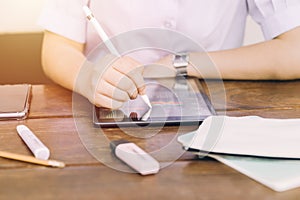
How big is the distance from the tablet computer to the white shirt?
312mm

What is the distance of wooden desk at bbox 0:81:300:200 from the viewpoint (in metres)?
0.70

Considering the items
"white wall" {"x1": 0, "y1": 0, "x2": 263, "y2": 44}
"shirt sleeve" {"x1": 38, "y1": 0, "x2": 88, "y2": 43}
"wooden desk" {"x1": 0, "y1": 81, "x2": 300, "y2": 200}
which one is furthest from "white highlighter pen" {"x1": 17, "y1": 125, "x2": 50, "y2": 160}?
"white wall" {"x1": 0, "y1": 0, "x2": 263, "y2": 44}

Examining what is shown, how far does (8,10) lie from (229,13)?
3.10ft

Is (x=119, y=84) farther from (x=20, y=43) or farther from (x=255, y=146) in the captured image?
(x=20, y=43)

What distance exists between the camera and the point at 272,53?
1287 millimetres

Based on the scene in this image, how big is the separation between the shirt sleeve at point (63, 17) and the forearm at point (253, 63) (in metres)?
0.31

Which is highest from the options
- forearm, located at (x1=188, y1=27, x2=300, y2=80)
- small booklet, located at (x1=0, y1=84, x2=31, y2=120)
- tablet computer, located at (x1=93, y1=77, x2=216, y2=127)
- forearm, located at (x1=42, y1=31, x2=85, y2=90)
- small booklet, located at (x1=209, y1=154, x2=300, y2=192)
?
forearm, located at (x1=188, y1=27, x2=300, y2=80)

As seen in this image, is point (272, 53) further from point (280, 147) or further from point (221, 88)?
point (280, 147)

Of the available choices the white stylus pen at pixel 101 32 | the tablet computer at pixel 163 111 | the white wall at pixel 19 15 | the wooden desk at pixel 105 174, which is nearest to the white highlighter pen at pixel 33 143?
the wooden desk at pixel 105 174

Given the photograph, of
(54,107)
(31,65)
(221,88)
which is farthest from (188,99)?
(31,65)

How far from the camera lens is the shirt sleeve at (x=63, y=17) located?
1.31 meters

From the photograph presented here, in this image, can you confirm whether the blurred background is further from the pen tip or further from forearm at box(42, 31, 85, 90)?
the pen tip

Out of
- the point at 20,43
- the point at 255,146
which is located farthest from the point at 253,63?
the point at 20,43

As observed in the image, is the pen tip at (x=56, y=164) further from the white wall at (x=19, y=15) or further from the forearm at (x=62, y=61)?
the white wall at (x=19, y=15)
